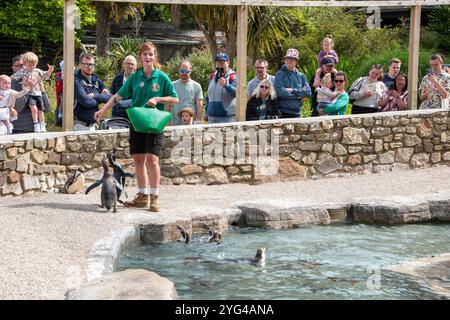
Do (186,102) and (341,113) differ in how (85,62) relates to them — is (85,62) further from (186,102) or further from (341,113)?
(341,113)

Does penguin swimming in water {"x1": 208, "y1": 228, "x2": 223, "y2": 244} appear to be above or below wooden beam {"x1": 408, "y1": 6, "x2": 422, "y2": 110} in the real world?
below

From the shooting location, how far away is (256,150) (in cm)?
1161

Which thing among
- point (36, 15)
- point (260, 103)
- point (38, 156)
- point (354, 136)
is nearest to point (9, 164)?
point (38, 156)

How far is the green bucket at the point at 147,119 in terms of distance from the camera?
30.2ft

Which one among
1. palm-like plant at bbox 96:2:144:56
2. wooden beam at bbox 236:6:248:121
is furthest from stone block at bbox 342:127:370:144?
palm-like plant at bbox 96:2:144:56

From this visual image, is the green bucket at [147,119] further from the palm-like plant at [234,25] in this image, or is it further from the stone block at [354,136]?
the palm-like plant at [234,25]

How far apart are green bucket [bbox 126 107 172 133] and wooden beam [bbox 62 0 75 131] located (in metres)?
1.48

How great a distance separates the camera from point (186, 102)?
11.7 m

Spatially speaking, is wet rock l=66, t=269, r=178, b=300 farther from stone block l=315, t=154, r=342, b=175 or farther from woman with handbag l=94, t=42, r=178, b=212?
stone block l=315, t=154, r=342, b=175

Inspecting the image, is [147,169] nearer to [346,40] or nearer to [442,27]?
[346,40]

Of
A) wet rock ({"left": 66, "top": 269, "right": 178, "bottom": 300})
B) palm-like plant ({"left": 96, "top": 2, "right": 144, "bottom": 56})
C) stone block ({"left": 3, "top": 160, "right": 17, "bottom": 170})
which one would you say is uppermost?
palm-like plant ({"left": 96, "top": 2, "right": 144, "bottom": 56})

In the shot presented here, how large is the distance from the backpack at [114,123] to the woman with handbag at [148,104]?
1449 millimetres

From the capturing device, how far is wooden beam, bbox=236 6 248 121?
38.1ft

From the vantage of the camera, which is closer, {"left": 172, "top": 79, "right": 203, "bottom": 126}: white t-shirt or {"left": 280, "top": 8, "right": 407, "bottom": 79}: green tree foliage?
{"left": 172, "top": 79, "right": 203, "bottom": 126}: white t-shirt
